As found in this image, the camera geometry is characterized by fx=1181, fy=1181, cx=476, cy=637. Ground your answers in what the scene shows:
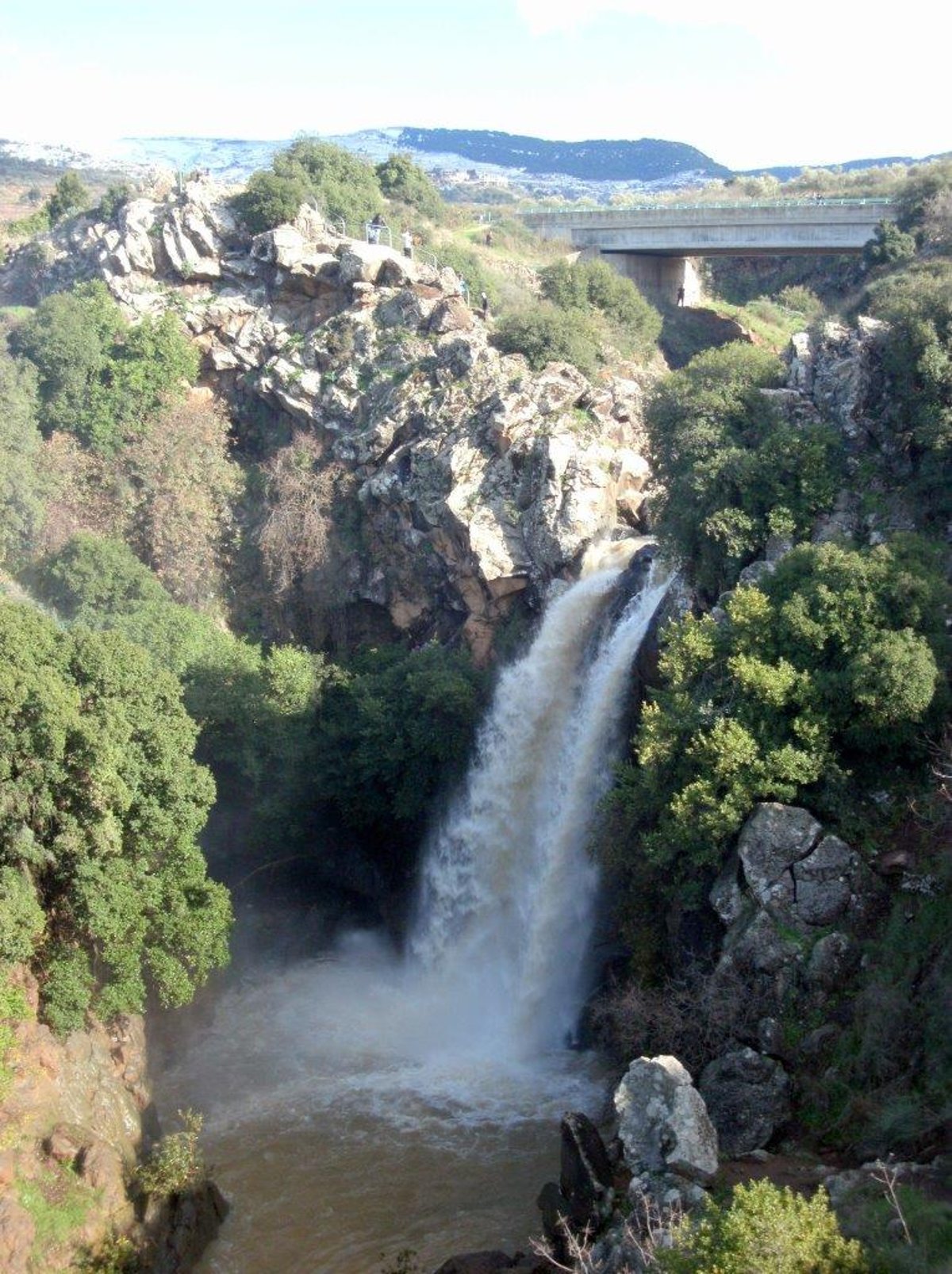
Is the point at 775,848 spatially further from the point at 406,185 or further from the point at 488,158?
the point at 488,158

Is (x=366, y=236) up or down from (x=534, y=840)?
up

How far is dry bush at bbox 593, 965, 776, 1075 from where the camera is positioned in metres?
17.1

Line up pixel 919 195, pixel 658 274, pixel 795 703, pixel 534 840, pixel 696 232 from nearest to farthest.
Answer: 1. pixel 795 703
2. pixel 534 840
3. pixel 919 195
4. pixel 696 232
5. pixel 658 274

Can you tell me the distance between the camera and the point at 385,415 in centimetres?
3362

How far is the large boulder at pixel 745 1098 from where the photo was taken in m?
15.9

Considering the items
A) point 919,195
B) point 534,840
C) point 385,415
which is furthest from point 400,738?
point 919,195

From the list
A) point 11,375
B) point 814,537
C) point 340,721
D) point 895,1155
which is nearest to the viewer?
point 895,1155

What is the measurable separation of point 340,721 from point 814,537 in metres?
11.9

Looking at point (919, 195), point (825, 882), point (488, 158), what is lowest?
point (825, 882)

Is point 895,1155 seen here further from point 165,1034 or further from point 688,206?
point 688,206

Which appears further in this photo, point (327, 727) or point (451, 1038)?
point (327, 727)

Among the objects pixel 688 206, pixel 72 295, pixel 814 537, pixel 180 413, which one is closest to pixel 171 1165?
pixel 814 537

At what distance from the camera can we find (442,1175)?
1903cm

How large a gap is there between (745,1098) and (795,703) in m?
6.07
